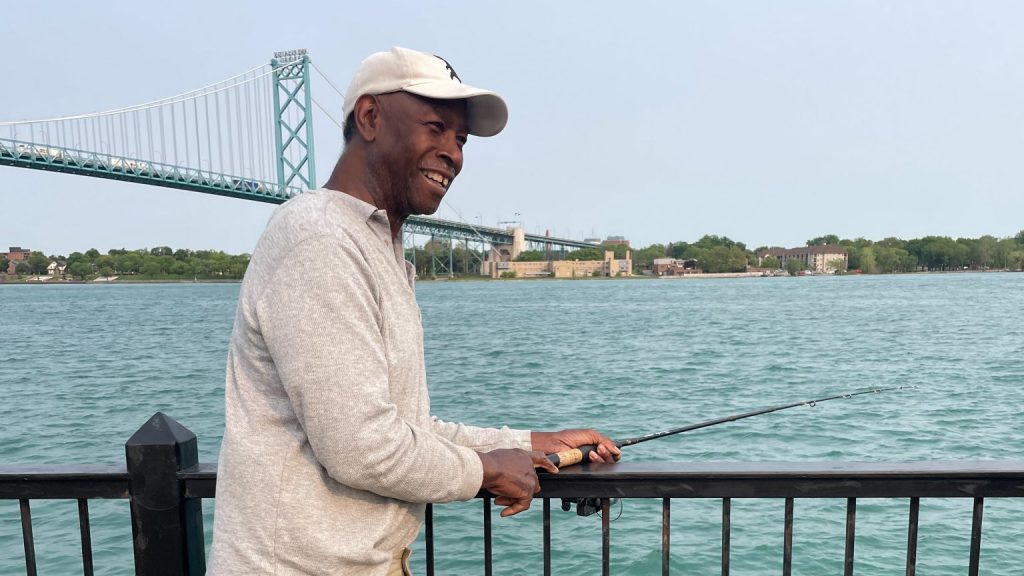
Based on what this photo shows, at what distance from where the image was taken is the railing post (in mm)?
1489

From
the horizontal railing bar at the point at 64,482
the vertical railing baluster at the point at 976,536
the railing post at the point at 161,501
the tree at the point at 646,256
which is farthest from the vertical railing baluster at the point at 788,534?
the tree at the point at 646,256

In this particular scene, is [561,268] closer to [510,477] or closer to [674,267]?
[674,267]

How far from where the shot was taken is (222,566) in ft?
3.55

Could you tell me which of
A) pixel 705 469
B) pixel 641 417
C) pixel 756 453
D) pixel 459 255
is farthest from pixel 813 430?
pixel 459 255

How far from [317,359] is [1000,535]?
7.23 m

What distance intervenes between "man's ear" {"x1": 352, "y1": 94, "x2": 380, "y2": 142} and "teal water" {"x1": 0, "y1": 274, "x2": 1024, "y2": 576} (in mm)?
1826

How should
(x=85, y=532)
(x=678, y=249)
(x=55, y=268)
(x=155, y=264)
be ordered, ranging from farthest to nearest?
(x=678, y=249)
(x=55, y=268)
(x=155, y=264)
(x=85, y=532)

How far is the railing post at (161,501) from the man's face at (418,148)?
0.70m

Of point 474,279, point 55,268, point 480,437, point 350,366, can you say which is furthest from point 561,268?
point 350,366

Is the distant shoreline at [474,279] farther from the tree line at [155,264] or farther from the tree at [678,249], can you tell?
the tree at [678,249]

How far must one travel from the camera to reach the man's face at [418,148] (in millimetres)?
1147

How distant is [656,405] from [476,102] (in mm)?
11646

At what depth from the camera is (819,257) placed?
109438 mm

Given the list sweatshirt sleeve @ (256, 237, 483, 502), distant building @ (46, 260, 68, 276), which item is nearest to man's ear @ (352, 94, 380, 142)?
sweatshirt sleeve @ (256, 237, 483, 502)
